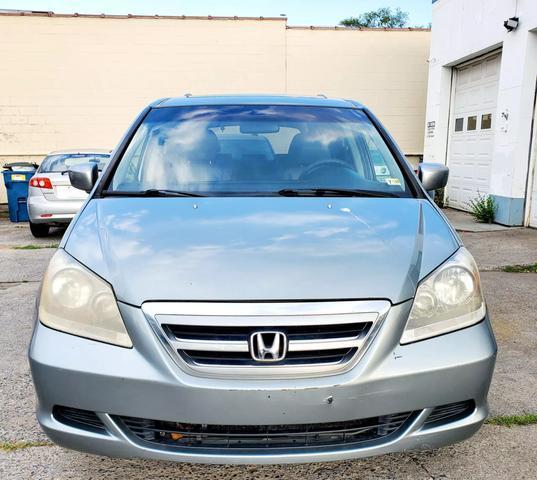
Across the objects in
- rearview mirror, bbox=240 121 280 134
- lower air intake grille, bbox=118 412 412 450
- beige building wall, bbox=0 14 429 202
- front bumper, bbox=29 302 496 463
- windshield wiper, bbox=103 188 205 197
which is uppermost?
beige building wall, bbox=0 14 429 202

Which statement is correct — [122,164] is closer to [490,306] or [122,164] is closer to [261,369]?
[261,369]

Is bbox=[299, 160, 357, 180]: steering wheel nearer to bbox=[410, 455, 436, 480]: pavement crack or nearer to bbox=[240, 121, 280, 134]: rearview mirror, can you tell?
bbox=[240, 121, 280, 134]: rearview mirror

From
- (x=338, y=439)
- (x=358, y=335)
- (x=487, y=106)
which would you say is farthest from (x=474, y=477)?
(x=487, y=106)

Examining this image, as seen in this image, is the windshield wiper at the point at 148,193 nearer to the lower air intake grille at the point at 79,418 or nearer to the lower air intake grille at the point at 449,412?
the lower air intake grille at the point at 79,418

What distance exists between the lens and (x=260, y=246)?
6.20ft

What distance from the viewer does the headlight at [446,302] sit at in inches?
68.0

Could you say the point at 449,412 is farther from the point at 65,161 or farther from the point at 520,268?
the point at 65,161

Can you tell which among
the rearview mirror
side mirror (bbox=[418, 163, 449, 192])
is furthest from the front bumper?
the rearview mirror

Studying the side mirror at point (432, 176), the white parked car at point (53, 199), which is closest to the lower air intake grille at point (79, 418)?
the side mirror at point (432, 176)

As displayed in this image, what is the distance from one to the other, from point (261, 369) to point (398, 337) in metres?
0.48

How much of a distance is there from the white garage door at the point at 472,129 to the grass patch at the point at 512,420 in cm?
745

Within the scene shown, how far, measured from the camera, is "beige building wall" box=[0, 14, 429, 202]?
1291 cm

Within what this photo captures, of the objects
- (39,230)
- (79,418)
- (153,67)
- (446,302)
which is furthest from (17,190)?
(446,302)

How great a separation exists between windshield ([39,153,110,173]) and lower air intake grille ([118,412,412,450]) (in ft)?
22.8
